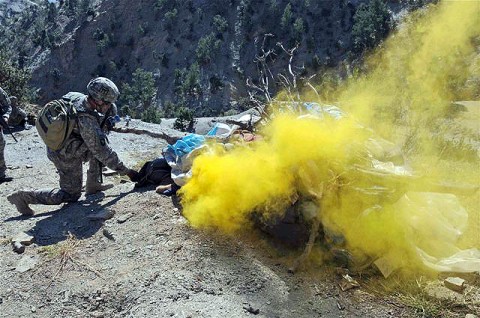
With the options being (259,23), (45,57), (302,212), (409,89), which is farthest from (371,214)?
(45,57)

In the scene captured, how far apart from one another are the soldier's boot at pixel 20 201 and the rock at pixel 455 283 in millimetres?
4255

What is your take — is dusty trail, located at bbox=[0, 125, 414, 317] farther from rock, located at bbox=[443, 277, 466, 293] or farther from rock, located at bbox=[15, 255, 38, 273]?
rock, located at bbox=[443, 277, 466, 293]

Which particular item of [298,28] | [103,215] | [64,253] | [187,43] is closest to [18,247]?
[64,253]

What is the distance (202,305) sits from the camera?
9.86ft

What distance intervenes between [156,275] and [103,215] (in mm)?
1235

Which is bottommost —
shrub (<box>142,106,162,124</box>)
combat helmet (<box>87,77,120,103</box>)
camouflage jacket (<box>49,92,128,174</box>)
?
shrub (<box>142,106,162,124</box>)

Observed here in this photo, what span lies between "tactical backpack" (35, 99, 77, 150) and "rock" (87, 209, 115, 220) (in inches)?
33.9

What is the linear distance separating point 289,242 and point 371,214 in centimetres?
74

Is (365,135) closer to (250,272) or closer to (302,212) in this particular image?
(302,212)

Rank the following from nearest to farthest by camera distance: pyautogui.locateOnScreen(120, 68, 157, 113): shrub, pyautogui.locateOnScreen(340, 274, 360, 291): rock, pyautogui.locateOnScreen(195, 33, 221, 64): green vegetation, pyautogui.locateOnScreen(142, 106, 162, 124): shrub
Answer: pyautogui.locateOnScreen(340, 274, 360, 291): rock → pyautogui.locateOnScreen(142, 106, 162, 124): shrub → pyautogui.locateOnScreen(120, 68, 157, 113): shrub → pyautogui.locateOnScreen(195, 33, 221, 64): green vegetation

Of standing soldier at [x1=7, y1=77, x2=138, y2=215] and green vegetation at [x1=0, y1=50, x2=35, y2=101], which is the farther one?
green vegetation at [x1=0, y1=50, x2=35, y2=101]

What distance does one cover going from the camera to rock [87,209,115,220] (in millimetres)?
4246

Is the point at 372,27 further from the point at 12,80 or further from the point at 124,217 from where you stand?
the point at 124,217

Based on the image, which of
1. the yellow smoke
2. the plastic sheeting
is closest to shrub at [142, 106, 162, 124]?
the yellow smoke
